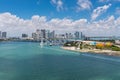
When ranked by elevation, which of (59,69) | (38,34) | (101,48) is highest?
(38,34)

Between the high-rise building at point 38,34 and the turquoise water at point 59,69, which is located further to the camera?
the high-rise building at point 38,34

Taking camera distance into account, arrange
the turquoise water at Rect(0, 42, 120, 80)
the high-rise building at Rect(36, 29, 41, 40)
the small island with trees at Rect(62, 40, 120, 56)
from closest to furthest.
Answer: the turquoise water at Rect(0, 42, 120, 80) → the small island with trees at Rect(62, 40, 120, 56) → the high-rise building at Rect(36, 29, 41, 40)

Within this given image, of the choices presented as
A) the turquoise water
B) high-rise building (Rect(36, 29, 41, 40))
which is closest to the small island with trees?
the turquoise water

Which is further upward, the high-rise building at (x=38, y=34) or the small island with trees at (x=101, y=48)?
the high-rise building at (x=38, y=34)

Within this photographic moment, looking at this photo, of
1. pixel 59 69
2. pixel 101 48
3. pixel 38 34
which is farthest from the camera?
pixel 38 34

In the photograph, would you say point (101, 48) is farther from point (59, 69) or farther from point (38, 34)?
point (38, 34)

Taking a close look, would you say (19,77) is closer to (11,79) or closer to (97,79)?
(11,79)

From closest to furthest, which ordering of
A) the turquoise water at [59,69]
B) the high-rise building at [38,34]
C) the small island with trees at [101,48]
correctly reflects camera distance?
1. the turquoise water at [59,69]
2. the small island with trees at [101,48]
3. the high-rise building at [38,34]

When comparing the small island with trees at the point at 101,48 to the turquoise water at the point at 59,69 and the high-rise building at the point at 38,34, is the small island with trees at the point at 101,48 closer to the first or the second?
the turquoise water at the point at 59,69

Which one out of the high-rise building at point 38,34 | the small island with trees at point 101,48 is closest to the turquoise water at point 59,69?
the small island with trees at point 101,48

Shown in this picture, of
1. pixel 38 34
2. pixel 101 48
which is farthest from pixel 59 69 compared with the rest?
pixel 38 34

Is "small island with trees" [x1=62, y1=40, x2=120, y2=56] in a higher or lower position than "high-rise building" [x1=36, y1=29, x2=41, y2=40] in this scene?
lower

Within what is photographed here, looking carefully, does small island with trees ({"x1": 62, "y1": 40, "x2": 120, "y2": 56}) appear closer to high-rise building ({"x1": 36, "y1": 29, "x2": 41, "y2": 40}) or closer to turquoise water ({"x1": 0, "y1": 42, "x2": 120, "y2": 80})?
turquoise water ({"x1": 0, "y1": 42, "x2": 120, "y2": 80})
